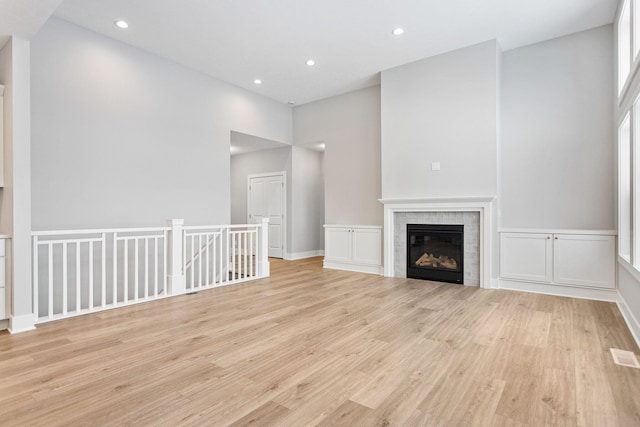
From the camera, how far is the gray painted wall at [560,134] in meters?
4.06

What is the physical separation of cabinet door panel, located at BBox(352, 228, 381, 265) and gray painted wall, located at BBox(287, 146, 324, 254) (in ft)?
6.43

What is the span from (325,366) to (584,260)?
362 cm

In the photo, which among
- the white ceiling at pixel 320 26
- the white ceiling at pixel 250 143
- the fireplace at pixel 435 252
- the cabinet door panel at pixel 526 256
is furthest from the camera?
the white ceiling at pixel 250 143

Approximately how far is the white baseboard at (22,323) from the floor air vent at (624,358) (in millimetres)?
Answer: 4590

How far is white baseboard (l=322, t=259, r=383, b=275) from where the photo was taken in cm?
570

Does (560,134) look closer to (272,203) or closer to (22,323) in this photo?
(272,203)

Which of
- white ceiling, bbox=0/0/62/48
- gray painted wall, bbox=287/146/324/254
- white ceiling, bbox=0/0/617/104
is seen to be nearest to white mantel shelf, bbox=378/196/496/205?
white ceiling, bbox=0/0/617/104

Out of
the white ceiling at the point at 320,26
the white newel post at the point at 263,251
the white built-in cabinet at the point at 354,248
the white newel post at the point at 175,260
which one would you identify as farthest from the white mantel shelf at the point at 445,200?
the white newel post at the point at 175,260

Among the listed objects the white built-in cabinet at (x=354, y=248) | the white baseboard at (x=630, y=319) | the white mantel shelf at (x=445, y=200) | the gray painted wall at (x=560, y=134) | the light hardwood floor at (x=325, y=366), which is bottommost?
the light hardwood floor at (x=325, y=366)

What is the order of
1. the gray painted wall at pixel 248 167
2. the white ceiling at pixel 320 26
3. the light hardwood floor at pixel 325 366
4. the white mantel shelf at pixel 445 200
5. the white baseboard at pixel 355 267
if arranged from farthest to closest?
the gray painted wall at pixel 248 167, the white baseboard at pixel 355 267, the white mantel shelf at pixel 445 200, the white ceiling at pixel 320 26, the light hardwood floor at pixel 325 366

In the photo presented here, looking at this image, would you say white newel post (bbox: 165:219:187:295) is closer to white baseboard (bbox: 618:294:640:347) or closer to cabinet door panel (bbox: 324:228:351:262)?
cabinet door panel (bbox: 324:228:351:262)

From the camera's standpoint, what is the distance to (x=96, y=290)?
4398 millimetres

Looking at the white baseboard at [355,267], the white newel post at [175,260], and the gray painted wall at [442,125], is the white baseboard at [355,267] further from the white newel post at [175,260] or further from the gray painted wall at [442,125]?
the white newel post at [175,260]

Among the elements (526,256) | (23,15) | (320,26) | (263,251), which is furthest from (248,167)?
(526,256)
